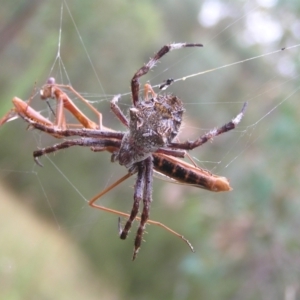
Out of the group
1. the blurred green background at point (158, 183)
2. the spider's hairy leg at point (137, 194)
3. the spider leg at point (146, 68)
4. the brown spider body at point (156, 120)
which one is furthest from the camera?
the blurred green background at point (158, 183)

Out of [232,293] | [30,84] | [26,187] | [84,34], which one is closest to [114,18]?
[84,34]

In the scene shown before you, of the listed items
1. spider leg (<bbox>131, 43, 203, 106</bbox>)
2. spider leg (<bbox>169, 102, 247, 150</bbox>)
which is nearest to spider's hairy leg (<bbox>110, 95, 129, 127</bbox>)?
spider leg (<bbox>131, 43, 203, 106</bbox>)

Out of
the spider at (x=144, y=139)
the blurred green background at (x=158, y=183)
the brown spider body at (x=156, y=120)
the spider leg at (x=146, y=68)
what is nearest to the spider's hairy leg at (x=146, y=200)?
the spider at (x=144, y=139)

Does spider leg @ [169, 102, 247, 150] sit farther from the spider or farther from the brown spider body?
the brown spider body

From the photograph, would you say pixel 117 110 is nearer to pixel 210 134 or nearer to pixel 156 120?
pixel 156 120

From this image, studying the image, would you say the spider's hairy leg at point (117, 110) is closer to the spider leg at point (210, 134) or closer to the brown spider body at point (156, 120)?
the brown spider body at point (156, 120)

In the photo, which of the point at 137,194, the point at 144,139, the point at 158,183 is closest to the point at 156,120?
the point at 144,139
